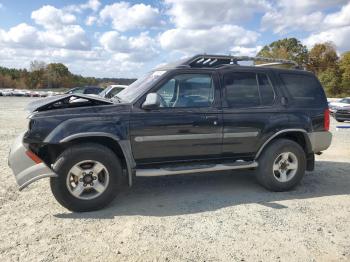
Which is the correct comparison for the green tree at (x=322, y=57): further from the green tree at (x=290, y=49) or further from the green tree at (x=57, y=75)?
the green tree at (x=57, y=75)

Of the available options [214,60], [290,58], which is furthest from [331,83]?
[214,60]

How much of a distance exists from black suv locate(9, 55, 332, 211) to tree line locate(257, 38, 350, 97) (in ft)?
205

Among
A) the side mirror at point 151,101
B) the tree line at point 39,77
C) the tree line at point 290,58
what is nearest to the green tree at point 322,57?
the tree line at point 290,58

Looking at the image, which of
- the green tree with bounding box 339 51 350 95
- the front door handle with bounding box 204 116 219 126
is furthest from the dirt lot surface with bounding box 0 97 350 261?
the green tree with bounding box 339 51 350 95

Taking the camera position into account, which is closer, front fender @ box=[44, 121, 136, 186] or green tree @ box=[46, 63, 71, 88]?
front fender @ box=[44, 121, 136, 186]

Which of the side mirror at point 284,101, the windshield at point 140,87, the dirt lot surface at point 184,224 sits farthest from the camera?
the side mirror at point 284,101

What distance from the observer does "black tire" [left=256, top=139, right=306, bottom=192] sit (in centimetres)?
575

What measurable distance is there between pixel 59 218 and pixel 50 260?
3.52ft

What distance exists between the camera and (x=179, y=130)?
17.0 feet

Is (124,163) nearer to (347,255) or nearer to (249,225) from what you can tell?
(249,225)

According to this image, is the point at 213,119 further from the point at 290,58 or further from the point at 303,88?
the point at 290,58

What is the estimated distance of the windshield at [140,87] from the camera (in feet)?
17.0

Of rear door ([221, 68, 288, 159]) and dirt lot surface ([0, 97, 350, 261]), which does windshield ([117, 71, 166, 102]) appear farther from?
dirt lot surface ([0, 97, 350, 261])

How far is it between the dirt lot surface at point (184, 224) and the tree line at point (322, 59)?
63265mm
